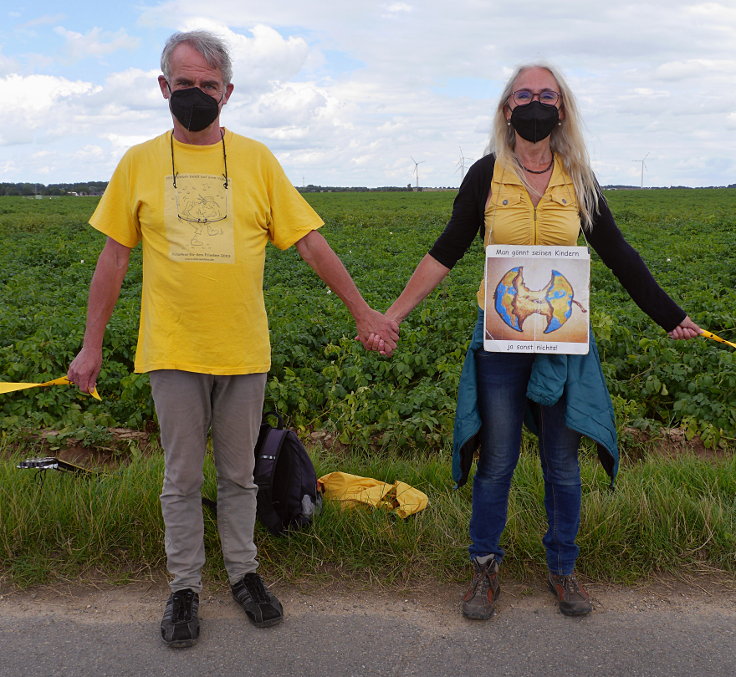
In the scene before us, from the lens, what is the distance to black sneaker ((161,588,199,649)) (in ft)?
9.31

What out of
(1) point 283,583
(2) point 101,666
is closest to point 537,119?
(1) point 283,583

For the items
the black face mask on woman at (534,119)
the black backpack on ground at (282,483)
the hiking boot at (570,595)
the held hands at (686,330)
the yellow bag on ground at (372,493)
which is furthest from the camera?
the yellow bag on ground at (372,493)

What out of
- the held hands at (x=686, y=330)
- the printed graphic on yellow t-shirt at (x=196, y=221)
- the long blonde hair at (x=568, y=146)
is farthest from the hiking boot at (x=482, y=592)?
the printed graphic on yellow t-shirt at (x=196, y=221)

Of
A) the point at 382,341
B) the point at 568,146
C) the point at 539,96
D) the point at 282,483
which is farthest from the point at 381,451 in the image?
the point at 539,96

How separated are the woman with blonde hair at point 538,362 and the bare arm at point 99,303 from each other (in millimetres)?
1193

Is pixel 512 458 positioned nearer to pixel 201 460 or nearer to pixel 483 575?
pixel 483 575

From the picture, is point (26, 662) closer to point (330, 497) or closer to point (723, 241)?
point (330, 497)

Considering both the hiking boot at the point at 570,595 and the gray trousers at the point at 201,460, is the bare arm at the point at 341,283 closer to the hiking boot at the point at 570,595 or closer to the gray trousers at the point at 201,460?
the gray trousers at the point at 201,460

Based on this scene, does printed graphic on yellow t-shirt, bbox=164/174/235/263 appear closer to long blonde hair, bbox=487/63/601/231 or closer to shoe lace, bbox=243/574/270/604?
long blonde hair, bbox=487/63/601/231

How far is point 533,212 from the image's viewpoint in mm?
3008

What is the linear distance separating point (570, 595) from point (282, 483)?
138 cm

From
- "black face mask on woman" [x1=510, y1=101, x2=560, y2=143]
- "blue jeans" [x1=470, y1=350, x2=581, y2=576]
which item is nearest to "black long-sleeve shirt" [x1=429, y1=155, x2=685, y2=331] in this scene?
"black face mask on woman" [x1=510, y1=101, x2=560, y2=143]

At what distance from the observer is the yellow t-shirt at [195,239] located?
2889mm

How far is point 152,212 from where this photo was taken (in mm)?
2893
